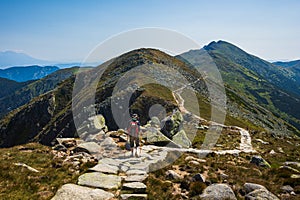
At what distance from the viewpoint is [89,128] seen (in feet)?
117

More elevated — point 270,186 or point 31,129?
point 270,186

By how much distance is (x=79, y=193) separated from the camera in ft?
47.5

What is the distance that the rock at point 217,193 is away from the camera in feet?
52.2

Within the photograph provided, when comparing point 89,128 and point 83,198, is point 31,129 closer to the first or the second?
point 89,128

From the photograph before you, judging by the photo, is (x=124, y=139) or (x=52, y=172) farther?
(x=124, y=139)

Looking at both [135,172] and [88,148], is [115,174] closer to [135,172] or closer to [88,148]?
[135,172]

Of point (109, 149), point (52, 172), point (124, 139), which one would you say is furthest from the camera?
point (124, 139)

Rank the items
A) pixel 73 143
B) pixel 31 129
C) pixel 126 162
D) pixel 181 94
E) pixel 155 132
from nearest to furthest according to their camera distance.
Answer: pixel 126 162 < pixel 73 143 < pixel 155 132 < pixel 181 94 < pixel 31 129

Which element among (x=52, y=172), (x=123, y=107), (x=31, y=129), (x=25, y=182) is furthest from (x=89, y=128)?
(x=31, y=129)

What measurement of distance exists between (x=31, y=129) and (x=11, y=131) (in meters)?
19.5

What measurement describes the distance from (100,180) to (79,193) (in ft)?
8.52

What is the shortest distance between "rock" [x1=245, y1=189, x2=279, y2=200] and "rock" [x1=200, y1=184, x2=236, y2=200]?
4.20 ft

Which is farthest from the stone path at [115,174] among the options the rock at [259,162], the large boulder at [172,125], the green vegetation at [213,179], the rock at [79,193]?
the large boulder at [172,125]

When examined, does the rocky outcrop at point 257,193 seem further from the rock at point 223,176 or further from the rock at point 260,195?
the rock at point 223,176
